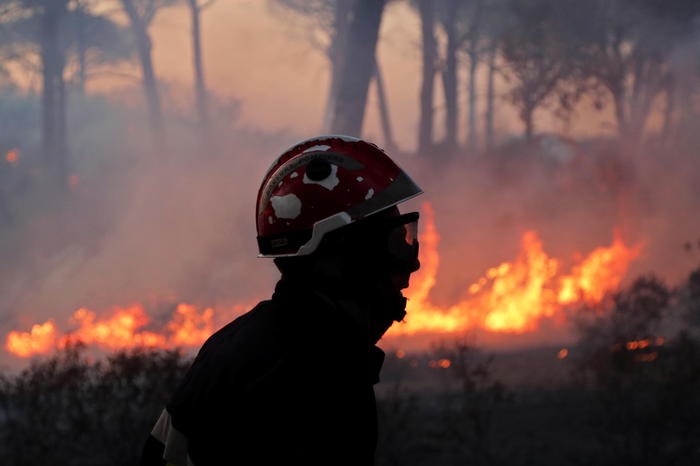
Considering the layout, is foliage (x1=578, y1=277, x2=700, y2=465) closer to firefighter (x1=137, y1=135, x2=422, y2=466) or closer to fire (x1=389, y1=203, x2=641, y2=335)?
fire (x1=389, y1=203, x2=641, y2=335)

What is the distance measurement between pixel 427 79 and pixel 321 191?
1894 centimetres

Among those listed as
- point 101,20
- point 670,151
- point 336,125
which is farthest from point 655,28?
point 101,20

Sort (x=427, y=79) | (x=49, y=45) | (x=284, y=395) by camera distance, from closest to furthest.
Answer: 1. (x=284, y=395)
2. (x=427, y=79)
3. (x=49, y=45)

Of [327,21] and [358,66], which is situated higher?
[327,21]

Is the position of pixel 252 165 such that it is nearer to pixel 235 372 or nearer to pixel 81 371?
pixel 81 371

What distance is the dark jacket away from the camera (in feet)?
5.35

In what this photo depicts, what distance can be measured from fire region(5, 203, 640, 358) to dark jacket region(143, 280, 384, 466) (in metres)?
12.1

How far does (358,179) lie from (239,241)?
1781 cm

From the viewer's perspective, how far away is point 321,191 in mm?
1952

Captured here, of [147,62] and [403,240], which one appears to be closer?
[403,240]

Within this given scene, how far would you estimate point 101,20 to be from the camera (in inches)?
1163

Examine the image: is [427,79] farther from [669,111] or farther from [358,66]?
[358,66]

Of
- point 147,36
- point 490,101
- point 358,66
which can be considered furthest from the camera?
point 490,101

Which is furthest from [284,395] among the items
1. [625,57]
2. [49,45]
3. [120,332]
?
[49,45]
